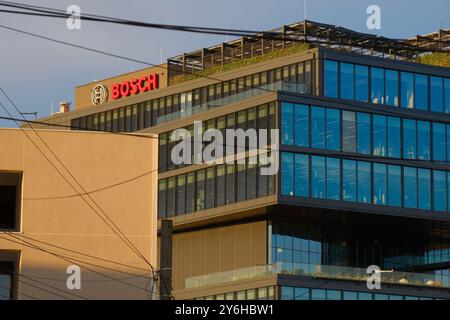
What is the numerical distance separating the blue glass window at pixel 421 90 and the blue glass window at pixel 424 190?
476cm

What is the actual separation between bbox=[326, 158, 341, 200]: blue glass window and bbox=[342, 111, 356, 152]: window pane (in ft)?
4.13

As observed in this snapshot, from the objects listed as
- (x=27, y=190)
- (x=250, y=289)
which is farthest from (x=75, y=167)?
(x=250, y=289)

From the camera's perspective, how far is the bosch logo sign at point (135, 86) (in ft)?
374

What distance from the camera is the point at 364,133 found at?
96.7 m

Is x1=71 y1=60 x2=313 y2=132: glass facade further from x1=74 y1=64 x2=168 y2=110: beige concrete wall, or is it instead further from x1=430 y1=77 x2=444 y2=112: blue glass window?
x1=430 y1=77 x2=444 y2=112: blue glass window

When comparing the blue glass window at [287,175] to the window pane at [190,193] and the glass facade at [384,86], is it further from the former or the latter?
the window pane at [190,193]

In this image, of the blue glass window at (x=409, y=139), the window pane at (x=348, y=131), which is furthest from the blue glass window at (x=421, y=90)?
the window pane at (x=348, y=131)

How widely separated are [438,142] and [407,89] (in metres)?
4.39

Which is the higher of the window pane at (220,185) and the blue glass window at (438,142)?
the blue glass window at (438,142)

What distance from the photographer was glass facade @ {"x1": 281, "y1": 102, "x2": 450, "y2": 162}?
9494 cm

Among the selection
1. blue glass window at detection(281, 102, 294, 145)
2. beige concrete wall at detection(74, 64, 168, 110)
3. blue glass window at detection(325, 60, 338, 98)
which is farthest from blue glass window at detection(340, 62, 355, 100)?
beige concrete wall at detection(74, 64, 168, 110)

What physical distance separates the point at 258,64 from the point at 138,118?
45.2 feet

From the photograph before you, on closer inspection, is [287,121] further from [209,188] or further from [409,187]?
[409,187]
